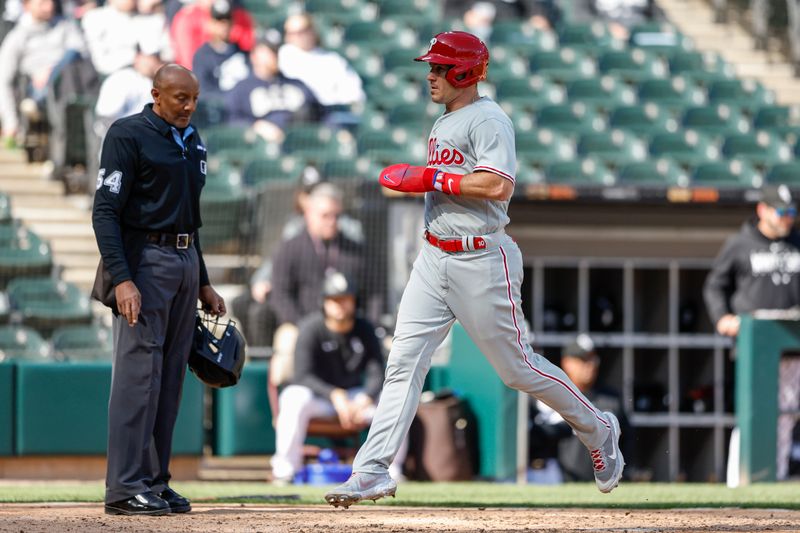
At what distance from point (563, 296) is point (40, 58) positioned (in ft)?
16.1

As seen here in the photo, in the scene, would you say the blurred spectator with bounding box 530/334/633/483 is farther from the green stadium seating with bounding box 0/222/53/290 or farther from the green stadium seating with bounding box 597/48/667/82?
the green stadium seating with bounding box 597/48/667/82

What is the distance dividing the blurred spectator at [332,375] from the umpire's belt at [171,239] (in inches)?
146

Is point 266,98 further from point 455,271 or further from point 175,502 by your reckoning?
point 455,271

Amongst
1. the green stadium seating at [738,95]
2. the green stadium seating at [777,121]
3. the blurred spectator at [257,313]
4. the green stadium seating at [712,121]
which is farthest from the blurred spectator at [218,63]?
the green stadium seating at [777,121]

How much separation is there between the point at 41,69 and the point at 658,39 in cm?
674

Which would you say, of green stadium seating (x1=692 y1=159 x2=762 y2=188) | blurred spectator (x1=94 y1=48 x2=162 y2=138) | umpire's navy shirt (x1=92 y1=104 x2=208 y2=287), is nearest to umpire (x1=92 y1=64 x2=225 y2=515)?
umpire's navy shirt (x1=92 y1=104 x2=208 y2=287)

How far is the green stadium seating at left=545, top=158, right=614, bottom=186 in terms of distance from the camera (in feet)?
40.1

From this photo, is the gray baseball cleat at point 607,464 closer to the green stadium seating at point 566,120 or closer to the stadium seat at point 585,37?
the green stadium seating at point 566,120

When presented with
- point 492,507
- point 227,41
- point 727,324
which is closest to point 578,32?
point 227,41

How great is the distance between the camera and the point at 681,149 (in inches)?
534

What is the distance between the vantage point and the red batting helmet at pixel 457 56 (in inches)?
203

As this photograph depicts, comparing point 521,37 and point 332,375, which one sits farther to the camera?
point 521,37

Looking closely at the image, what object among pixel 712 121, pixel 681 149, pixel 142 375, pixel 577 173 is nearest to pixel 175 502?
pixel 142 375

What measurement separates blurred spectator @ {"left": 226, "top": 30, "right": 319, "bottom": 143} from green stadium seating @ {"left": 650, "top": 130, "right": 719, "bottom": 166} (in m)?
3.33
